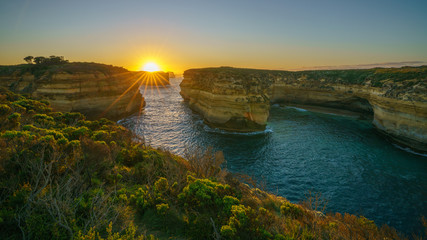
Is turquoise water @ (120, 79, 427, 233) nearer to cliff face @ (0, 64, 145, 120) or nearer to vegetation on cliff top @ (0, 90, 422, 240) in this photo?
cliff face @ (0, 64, 145, 120)

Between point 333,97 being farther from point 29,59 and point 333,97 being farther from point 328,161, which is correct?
point 29,59

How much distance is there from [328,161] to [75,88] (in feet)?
160

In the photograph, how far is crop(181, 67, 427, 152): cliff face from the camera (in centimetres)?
2870

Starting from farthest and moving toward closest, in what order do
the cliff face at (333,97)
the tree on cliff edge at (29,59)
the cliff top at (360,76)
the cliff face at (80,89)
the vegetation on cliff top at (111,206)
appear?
the tree on cliff edge at (29,59)
the cliff face at (80,89)
the cliff top at (360,76)
the cliff face at (333,97)
the vegetation on cliff top at (111,206)

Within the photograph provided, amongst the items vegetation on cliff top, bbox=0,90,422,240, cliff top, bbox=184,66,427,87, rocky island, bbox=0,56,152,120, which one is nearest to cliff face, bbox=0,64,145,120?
rocky island, bbox=0,56,152,120

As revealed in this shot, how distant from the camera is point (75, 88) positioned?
38781 mm

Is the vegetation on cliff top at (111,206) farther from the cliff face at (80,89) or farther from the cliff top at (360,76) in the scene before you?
the cliff top at (360,76)

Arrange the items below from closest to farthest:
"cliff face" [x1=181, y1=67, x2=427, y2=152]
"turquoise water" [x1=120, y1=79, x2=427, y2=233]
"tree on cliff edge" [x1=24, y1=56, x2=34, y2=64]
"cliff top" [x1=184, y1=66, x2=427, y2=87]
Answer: "turquoise water" [x1=120, y1=79, x2=427, y2=233] → "cliff face" [x1=181, y1=67, x2=427, y2=152] → "cliff top" [x1=184, y1=66, x2=427, y2=87] → "tree on cliff edge" [x1=24, y1=56, x2=34, y2=64]

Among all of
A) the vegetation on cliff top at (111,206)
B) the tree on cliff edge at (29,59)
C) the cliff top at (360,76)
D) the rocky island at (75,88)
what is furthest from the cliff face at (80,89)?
the vegetation on cliff top at (111,206)

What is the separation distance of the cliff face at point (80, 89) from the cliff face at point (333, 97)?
68.8 feet

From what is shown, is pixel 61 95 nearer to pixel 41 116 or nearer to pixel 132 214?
pixel 41 116

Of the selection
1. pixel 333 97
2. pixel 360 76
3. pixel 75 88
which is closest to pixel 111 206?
pixel 75 88

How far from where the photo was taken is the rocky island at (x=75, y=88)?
37406mm

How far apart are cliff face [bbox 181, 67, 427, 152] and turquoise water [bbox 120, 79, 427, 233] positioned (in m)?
3.06
